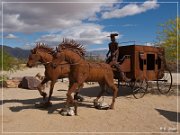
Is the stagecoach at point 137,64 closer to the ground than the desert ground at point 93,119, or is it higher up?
higher up

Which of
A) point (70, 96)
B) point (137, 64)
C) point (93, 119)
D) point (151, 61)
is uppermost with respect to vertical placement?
point (151, 61)

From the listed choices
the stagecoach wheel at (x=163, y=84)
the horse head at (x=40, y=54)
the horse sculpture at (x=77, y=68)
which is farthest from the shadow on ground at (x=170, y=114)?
the horse head at (x=40, y=54)

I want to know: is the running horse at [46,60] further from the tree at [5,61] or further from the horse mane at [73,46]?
the tree at [5,61]

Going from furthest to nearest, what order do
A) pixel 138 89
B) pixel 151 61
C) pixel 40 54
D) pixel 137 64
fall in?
pixel 151 61, pixel 138 89, pixel 137 64, pixel 40 54

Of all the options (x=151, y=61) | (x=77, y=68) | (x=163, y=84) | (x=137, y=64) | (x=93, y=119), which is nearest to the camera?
(x=93, y=119)

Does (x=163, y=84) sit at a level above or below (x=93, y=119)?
above

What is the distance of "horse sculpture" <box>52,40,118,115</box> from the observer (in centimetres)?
961

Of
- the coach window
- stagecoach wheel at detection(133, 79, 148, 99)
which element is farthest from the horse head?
the coach window

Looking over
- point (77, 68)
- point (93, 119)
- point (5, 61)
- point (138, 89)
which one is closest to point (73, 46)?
point (77, 68)

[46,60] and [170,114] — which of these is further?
[46,60]

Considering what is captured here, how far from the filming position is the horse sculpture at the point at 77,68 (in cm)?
961

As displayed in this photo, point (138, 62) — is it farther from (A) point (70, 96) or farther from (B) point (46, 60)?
(A) point (70, 96)

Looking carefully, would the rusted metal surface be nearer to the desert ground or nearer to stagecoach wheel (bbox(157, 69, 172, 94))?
stagecoach wheel (bbox(157, 69, 172, 94))

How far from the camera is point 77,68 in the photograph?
9711 mm
